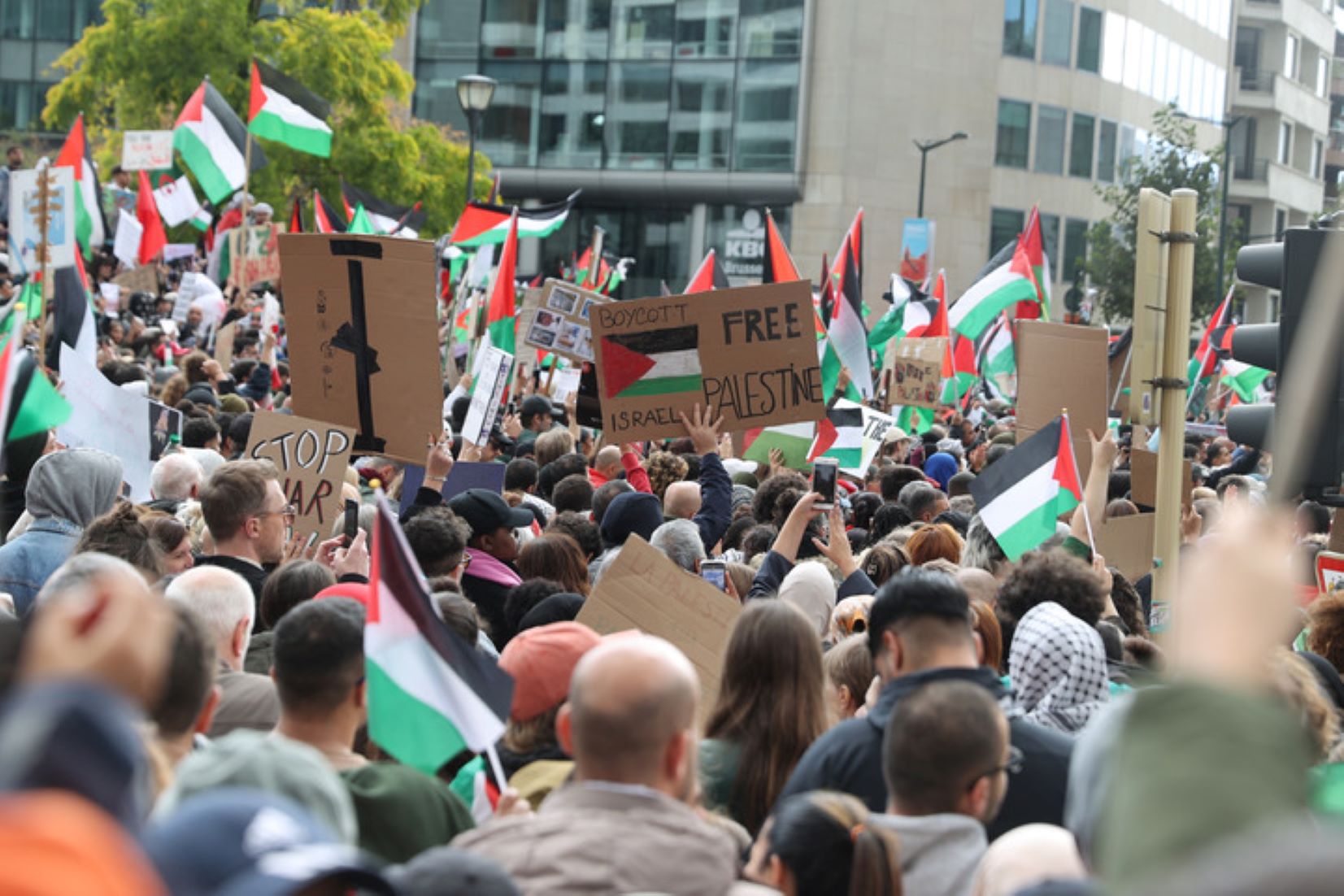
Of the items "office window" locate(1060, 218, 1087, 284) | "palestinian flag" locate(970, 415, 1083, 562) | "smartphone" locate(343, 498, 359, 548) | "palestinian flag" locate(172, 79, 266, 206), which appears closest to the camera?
"smartphone" locate(343, 498, 359, 548)

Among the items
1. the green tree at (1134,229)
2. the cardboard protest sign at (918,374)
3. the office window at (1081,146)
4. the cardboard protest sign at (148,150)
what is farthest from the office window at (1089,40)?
the cardboard protest sign at (918,374)

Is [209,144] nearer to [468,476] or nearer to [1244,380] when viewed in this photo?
[468,476]

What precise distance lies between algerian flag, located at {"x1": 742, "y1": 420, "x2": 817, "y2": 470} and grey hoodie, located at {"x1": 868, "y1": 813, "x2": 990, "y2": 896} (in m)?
7.70

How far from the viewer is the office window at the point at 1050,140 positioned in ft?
184

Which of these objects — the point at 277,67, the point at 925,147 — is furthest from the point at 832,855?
the point at 925,147

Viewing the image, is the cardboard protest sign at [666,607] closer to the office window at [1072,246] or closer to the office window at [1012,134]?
the office window at [1012,134]

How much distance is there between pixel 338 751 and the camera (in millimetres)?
4004

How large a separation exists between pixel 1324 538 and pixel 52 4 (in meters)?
62.8

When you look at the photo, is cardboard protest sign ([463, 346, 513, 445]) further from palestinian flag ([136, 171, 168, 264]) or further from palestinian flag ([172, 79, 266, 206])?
palestinian flag ([136, 171, 168, 264])

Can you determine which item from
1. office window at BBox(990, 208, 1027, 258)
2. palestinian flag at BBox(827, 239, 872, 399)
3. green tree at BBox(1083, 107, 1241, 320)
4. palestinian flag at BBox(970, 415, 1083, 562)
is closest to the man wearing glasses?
palestinian flag at BBox(970, 415, 1083, 562)

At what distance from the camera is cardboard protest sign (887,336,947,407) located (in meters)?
15.9

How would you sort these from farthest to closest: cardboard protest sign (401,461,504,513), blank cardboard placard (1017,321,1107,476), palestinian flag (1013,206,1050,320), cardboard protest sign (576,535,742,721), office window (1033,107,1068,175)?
1. office window (1033,107,1068,175)
2. palestinian flag (1013,206,1050,320)
3. blank cardboard placard (1017,321,1107,476)
4. cardboard protest sign (401,461,504,513)
5. cardboard protest sign (576,535,742,721)

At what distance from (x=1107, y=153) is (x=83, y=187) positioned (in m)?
48.4

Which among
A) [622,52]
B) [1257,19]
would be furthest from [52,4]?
[1257,19]
